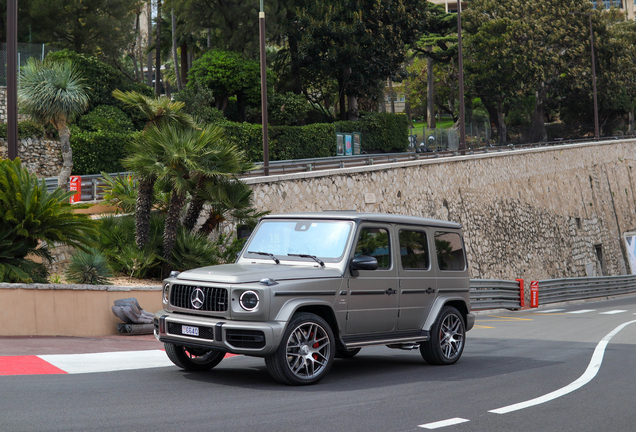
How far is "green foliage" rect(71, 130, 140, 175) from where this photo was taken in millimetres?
29719

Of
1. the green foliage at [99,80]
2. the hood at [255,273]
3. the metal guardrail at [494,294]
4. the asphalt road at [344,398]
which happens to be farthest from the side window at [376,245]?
the green foliage at [99,80]

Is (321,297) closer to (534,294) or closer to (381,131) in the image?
(534,294)

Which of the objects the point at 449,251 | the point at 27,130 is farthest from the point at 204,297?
the point at 27,130

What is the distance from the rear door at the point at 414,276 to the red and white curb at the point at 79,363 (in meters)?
3.04

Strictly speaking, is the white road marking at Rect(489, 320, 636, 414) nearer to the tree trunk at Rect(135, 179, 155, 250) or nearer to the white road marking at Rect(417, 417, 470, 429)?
the white road marking at Rect(417, 417, 470, 429)

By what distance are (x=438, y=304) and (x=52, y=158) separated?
84.0 feet

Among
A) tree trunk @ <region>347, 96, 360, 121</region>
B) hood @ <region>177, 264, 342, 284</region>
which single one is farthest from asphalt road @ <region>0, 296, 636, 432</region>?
tree trunk @ <region>347, 96, 360, 121</region>

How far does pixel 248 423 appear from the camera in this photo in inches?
213

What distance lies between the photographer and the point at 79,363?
817 centimetres

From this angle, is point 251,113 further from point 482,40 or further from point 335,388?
point 335,388

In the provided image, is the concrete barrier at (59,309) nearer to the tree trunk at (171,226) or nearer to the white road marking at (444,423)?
the tree trunk at (171,226)

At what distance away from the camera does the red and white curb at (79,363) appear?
7578 mm

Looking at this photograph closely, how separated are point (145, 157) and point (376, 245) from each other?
7.23 meters

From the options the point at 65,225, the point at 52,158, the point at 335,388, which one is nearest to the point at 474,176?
the point at 52,158
